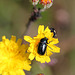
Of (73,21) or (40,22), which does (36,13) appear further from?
(73,21)

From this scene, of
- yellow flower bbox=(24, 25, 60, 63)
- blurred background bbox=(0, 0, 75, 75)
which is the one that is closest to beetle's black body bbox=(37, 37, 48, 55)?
yellow flower bbox=(24, 25, 60, 63)

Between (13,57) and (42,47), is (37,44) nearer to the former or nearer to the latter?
(42,47)

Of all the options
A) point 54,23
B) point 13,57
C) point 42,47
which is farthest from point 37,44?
point 54,23

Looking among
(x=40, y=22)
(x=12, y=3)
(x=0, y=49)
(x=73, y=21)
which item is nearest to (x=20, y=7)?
(x=12, y=3)

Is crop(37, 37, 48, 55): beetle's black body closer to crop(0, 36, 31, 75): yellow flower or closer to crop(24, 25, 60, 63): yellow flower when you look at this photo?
crop(24, 25, 60, 63): yellow flower

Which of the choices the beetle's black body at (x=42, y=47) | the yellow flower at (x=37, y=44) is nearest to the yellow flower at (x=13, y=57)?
the yellow flower at (x=37, y=44)

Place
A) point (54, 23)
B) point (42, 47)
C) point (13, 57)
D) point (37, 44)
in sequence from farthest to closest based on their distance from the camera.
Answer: point (54, 23), point (13, 57), point (37, 44), point (42, 47)

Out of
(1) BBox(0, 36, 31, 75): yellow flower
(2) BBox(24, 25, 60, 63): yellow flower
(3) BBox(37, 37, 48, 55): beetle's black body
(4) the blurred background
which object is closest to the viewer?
(3) BBox(37, 37, 48, 55): beetle's black body
